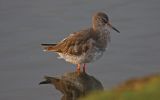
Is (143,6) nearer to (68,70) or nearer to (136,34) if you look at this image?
(136,34)

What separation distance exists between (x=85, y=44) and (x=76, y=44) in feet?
0.76

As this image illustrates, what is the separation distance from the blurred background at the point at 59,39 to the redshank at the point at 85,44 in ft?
0.94

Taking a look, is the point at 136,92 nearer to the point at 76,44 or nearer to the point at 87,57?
the point at 87,57

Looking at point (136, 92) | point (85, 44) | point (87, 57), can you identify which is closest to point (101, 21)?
point (85, 44)

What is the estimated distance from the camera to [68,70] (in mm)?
15742

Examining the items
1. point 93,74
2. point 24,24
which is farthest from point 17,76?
point 24,24

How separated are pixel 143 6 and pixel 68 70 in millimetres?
4178

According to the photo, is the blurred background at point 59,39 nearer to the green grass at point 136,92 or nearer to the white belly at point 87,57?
the white belly at point 87,57

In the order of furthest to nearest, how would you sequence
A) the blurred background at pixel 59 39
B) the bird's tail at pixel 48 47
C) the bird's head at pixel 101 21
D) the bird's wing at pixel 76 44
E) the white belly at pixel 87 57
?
the bird's head at pixel 101 21 → the bird's tail at pixel 48 47 → the bird's wing at pixel 76 44 → the white belly at pixel 87 57 → the blurred background at pixel 59 39

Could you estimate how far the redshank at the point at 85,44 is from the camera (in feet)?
51.6

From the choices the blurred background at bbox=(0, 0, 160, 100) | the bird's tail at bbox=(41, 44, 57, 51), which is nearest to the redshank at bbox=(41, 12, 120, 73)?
the bird's tail at bbox=(41, 44, 57, 51)

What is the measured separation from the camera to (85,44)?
1588cm

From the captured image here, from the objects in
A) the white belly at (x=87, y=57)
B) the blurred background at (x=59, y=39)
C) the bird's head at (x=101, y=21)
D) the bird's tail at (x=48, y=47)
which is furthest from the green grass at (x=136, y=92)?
the bird's head at (x=101, y=21)

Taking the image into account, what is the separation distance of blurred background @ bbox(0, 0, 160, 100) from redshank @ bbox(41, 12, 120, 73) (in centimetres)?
29
